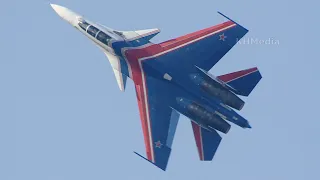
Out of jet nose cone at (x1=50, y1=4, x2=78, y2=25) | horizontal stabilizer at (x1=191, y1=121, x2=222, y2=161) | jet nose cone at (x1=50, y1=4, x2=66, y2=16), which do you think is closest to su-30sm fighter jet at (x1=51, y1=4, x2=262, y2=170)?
horizontal stabilizer at (x1=191, y1=121, x2=222, y2=161)

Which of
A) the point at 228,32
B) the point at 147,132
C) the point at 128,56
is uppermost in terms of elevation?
the point at 228,32

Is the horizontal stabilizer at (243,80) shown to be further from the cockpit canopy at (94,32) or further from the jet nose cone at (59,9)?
the jet nose cone at (59,9)

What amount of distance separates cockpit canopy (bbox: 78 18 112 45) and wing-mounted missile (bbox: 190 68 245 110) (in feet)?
17.7

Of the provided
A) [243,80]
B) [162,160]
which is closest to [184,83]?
[243,80]

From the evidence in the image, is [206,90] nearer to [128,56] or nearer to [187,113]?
[187,113]

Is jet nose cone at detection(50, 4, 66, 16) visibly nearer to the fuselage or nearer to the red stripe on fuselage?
the fuselage

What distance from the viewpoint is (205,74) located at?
47.1 meters

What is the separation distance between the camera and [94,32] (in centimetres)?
4850

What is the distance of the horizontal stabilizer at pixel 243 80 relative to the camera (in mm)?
46312

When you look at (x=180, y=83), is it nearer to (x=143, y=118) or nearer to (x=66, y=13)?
(x=143, y=118)

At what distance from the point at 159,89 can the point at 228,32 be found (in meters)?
4.77

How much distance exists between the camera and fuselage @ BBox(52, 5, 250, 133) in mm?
46688

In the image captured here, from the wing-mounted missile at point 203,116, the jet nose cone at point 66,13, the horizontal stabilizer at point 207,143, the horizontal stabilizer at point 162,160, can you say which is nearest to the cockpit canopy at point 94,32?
the jet nose cone at point 66,13

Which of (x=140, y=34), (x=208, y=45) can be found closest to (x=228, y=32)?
(x=208, y=45)
